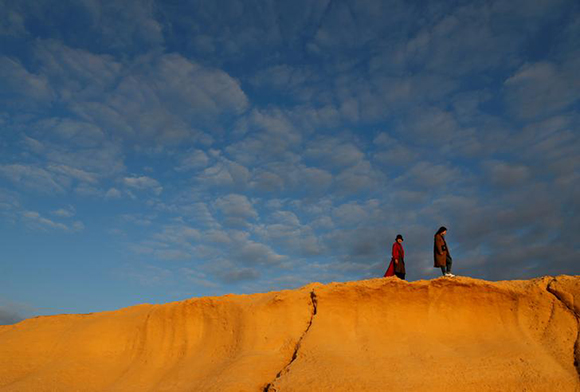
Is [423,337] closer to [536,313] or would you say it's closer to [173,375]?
[536,313]

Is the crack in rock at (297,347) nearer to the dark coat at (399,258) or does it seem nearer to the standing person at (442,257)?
the dark coat at (399,258)

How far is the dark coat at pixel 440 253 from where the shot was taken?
8227 millimetres

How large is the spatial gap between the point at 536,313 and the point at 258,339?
4.48 m

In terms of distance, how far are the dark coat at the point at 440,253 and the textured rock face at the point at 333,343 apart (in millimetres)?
978

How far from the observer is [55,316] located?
9.66 m

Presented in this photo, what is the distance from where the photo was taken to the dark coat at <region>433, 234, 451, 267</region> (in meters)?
8.23

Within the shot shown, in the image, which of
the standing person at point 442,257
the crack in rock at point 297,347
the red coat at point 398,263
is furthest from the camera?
the red coat at point 398,263

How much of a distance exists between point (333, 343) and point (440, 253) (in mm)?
2822

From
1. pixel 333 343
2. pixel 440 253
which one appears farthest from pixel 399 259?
pixel 333 343

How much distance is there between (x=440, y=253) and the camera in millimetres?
8289

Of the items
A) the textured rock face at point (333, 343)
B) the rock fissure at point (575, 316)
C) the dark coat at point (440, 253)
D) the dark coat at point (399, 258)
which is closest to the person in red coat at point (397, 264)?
the dark coat at point (399, 258)

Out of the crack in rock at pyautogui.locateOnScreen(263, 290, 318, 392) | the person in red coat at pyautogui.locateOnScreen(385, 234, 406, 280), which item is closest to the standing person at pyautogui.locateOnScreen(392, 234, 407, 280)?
the person in red coat at pyautogui.locateOnScreen(385, 234, 406, 280)

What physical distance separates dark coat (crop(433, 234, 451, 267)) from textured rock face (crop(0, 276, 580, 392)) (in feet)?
3.21

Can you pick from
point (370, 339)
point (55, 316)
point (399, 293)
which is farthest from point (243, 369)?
point (55, 316)
